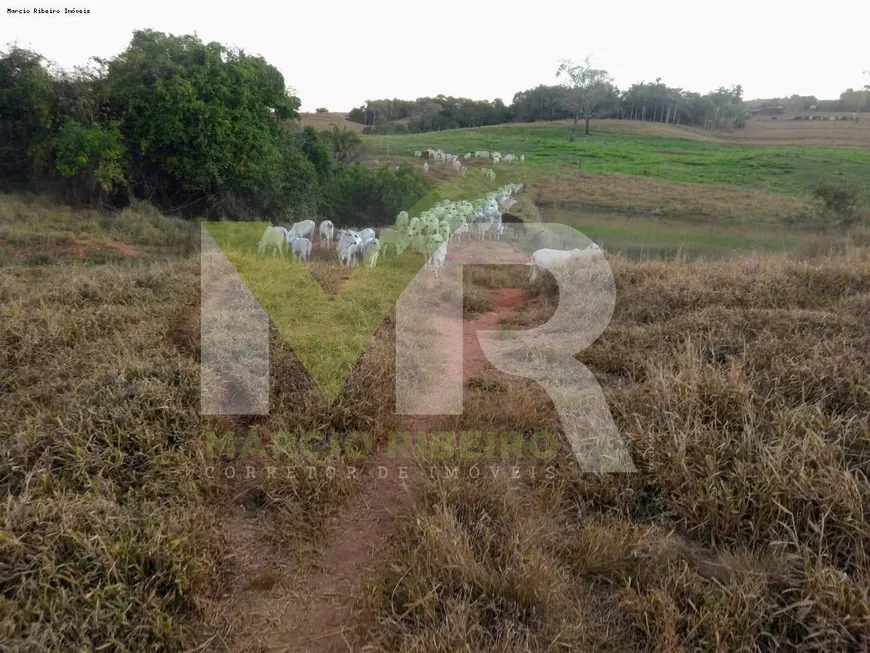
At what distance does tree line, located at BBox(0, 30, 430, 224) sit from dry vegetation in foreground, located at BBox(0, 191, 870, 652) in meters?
7.48

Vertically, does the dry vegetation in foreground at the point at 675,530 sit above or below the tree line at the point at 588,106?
below

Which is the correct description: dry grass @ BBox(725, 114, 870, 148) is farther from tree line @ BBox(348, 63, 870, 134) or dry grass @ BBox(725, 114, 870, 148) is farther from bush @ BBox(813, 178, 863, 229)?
bush @ BBox(813, 178, 863, 229)

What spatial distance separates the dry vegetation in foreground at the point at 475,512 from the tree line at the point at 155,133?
24.5 feet

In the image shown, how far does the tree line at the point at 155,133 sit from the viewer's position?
1019 centimetres

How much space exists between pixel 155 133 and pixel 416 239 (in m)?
6.21

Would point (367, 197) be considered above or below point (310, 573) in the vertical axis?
above

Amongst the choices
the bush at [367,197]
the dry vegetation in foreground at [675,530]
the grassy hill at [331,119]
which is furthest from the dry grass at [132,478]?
the grassy hill at [331,119]

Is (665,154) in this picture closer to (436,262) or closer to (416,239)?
(416,239)

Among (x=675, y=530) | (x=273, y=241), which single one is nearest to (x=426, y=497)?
(x=675, y=530)

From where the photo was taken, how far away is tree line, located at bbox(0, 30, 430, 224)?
10.2 m

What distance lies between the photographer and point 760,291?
5.22 meters

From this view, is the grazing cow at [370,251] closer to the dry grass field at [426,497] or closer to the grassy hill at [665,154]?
the dry grass field at [426,497]

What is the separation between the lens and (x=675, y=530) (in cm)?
245

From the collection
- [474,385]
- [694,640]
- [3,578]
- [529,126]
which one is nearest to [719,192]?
[474,385]
